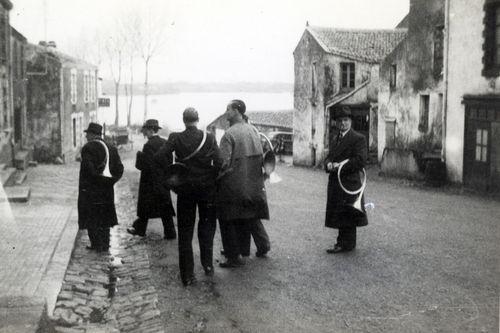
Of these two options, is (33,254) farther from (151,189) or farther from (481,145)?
(481,145)

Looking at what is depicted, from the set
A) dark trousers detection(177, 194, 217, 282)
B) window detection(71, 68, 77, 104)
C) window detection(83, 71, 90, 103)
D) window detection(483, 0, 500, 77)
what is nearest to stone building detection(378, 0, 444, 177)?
window detection(483, 0, 500, 77)

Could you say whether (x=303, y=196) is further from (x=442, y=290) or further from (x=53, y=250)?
(x=442, y=290)

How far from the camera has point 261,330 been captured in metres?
5.10

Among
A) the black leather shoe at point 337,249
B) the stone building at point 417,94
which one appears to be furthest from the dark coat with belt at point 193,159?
the stone building at point 417,94

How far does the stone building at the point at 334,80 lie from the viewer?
3234 centimetres

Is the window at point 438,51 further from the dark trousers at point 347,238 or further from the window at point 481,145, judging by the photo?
the dark trousers at point 347,238

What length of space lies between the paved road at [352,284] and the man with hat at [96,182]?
0.87 metres

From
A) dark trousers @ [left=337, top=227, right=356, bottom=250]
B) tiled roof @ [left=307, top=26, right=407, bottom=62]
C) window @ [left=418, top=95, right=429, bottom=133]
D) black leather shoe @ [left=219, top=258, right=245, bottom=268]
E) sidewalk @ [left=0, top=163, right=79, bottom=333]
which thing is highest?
tiled roof @ [left=307, top=26, right=407, bottom=62]

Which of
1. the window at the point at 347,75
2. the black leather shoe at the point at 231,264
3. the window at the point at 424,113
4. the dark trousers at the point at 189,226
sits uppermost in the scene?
the window at the point at 347,75

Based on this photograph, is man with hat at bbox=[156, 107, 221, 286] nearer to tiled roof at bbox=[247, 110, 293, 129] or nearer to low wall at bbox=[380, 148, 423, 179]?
low wall at bbox=[380, 148, 423, 179]

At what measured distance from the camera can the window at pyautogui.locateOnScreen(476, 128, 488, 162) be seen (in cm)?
1672

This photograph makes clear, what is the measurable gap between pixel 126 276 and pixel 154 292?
3.59ft

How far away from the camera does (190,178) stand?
654cm

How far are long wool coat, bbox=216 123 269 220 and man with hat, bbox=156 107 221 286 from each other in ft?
1.04
